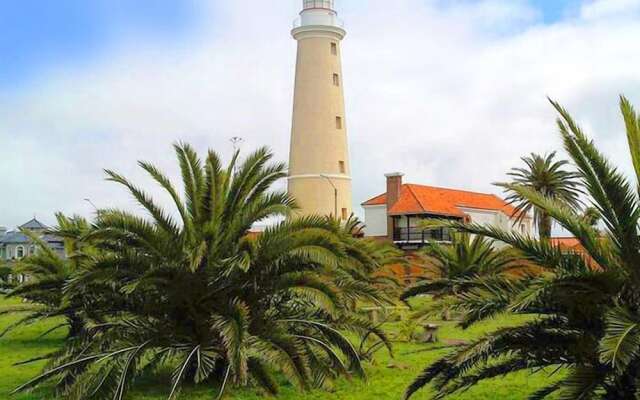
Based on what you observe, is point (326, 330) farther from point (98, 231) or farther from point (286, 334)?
point (98, 231)

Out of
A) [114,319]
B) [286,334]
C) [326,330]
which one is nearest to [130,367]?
[114,319]

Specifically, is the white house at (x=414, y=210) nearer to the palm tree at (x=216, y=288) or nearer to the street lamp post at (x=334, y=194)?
the street lamp post at (x=334, y=194)

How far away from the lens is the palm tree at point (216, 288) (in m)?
11.7

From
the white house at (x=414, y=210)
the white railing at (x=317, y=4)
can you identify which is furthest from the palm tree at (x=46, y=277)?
the white house at (x=414, y=210)

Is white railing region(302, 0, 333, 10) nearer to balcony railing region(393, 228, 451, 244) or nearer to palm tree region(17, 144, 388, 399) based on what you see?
balcony railing region(393, 228, 451, 244)

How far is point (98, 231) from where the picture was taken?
11742 mm

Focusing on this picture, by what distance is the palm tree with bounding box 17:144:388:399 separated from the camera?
11.7 meters

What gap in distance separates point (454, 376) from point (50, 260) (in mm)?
13953

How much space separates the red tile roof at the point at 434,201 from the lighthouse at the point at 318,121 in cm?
565

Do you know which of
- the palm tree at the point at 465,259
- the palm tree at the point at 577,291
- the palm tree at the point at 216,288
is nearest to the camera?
the palm tree at the point at 577,291

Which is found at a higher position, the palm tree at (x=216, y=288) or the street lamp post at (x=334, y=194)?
the street lamp post at (x=334, y=194)

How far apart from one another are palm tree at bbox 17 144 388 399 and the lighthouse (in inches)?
1100

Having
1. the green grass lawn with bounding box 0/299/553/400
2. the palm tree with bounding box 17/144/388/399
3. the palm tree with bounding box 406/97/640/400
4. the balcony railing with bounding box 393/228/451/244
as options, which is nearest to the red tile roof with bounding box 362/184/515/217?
the balcony railing with bounding box 393/228/451/244

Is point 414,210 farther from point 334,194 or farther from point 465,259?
point 465,259
